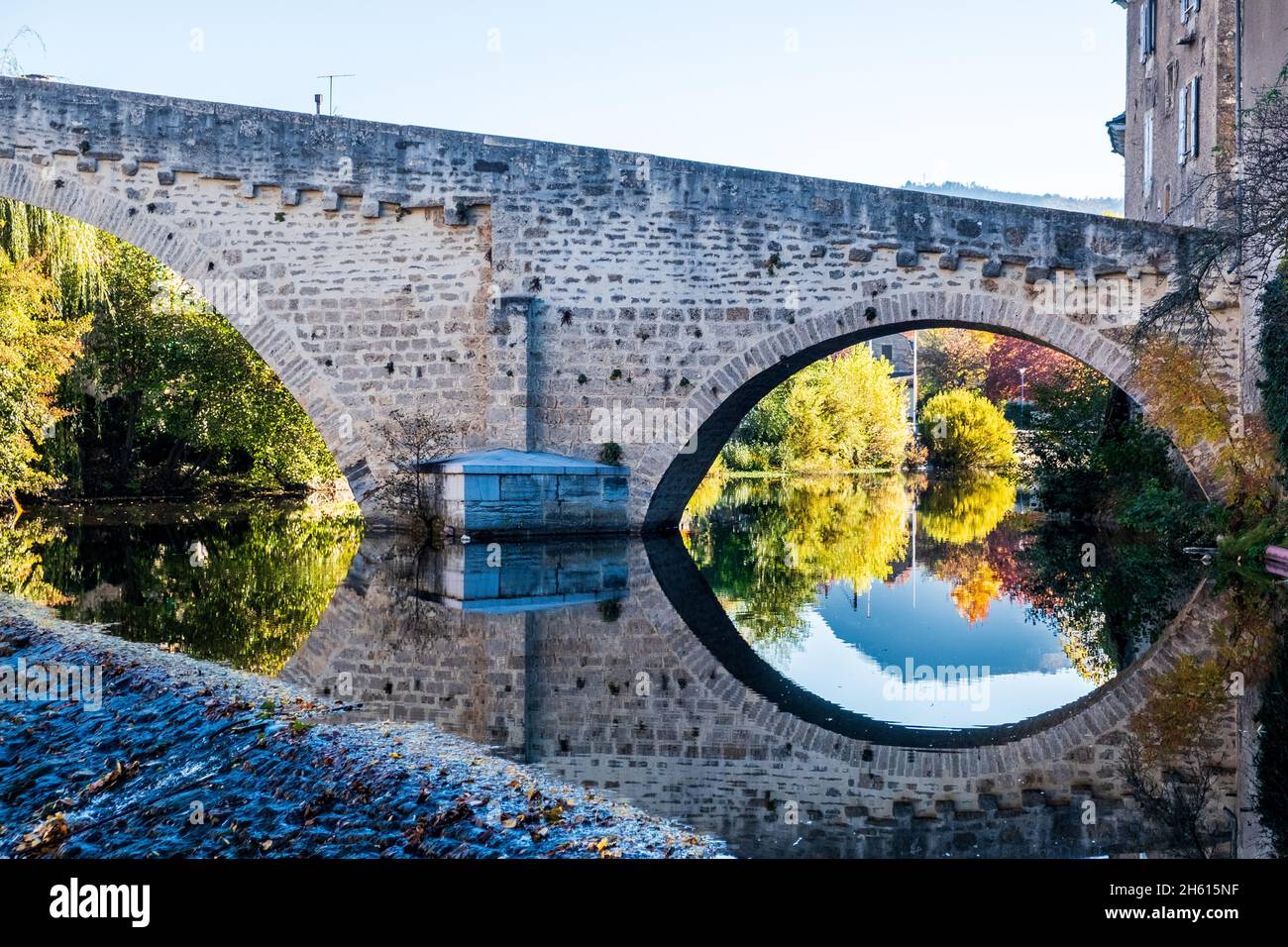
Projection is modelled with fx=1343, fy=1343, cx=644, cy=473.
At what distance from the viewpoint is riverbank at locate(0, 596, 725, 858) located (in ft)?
12.0

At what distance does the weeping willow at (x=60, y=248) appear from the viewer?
1723cm

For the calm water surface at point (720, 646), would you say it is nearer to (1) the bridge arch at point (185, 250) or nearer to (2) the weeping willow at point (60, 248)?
(1) the bridge arch at point (185, 250)

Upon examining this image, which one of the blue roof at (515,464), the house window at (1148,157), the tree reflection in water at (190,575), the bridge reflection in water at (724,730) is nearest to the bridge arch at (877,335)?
the blue roof at (515,464)

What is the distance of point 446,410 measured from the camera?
46.3 feet

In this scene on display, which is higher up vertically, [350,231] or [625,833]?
[350,231]

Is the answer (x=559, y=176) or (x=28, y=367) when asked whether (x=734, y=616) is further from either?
(x=28, y=367)

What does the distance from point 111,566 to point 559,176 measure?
233 inches

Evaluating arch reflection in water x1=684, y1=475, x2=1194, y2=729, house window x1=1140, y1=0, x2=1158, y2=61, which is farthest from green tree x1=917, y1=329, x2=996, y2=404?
arch reflection in water x1=684, y1=475, x2=1194, y2=729

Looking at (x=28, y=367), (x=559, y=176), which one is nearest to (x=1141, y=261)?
(x=559, y=176)

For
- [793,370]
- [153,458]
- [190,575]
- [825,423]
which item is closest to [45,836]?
[190,575]

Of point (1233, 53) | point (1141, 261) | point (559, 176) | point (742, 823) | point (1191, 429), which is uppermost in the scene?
point (1233, 53)

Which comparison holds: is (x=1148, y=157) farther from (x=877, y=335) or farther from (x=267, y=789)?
(x=267, y=789)

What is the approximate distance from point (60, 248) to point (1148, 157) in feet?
51.7
